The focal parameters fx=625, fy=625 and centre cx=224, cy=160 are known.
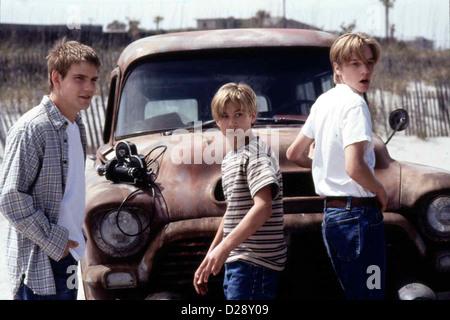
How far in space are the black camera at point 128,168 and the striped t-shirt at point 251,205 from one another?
2.78ft

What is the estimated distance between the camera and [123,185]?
10.8ft

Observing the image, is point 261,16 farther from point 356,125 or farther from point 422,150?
point 356,125

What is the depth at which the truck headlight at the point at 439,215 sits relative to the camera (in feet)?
10.7

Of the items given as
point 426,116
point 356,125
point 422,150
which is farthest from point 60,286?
point 426,116

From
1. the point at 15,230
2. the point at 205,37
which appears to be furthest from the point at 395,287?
the point at 205,37

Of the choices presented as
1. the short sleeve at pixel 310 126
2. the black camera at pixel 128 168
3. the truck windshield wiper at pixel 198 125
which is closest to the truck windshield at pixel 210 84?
the truck windshield wiper at pixel 198 125

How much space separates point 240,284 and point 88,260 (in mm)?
1080

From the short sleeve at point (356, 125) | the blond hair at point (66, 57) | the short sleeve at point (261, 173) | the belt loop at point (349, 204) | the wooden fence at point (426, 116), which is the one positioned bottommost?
the belt loop at point (349, 204)

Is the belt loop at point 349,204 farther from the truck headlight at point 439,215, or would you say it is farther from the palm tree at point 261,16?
the palm tree at point 261,16

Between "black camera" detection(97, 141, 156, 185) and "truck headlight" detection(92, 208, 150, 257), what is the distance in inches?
8.9

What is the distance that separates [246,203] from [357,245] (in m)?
0.50

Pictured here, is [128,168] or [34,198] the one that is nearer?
[34,198]

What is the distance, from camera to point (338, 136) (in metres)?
2.62
